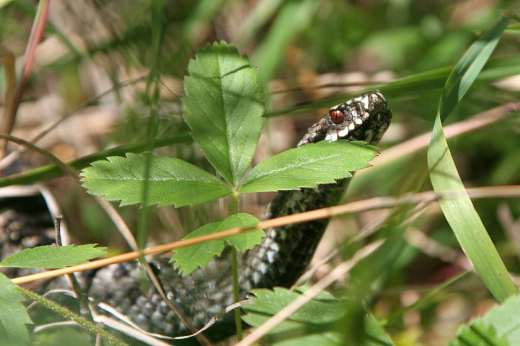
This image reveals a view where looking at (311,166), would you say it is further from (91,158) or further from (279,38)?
(279,38)

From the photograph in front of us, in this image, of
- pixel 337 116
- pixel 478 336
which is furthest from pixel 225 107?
pixel 478 336

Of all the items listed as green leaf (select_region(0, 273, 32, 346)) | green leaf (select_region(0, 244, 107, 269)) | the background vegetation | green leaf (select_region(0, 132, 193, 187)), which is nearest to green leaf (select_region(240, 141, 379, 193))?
the background vegetation

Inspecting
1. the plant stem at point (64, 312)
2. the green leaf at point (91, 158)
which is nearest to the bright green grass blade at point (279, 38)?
the green leaf at point (91, 158)

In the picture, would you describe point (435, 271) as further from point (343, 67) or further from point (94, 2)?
point (94, 2)

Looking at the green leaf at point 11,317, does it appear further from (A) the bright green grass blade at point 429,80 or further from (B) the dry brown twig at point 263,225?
(A) the bright green grass blade at point 429,80

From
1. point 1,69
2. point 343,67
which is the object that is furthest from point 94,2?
point 343,67

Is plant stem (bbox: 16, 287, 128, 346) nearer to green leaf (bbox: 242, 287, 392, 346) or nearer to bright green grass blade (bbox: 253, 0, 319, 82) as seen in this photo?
green leaf (bbox: 242, 287, 392, 346)
